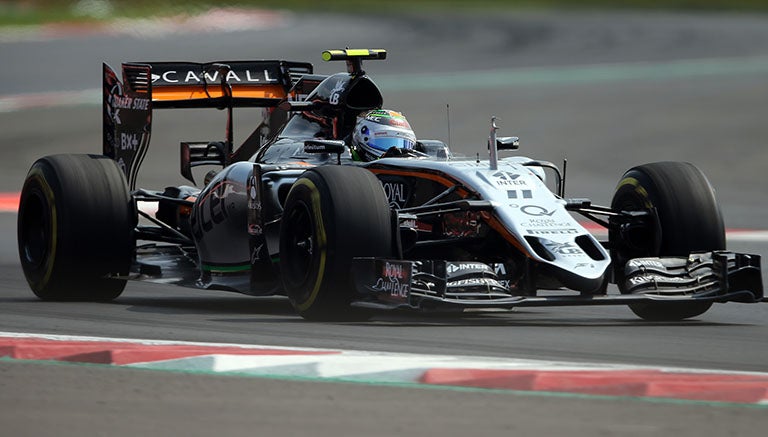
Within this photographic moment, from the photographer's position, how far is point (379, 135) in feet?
37.1

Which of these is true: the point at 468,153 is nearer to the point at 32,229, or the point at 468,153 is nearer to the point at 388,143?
the point at 32,229

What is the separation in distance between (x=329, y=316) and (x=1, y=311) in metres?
2.34

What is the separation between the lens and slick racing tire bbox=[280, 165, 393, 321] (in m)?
9.55

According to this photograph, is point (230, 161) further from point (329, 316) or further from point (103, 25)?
point (103, 25)

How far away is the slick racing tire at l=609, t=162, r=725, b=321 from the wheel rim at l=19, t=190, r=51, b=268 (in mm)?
4234

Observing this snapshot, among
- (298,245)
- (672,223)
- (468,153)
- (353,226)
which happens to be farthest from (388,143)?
(468,153)

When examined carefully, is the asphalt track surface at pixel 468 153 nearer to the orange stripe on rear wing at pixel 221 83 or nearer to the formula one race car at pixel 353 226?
the formula one race car at pixel 353 226

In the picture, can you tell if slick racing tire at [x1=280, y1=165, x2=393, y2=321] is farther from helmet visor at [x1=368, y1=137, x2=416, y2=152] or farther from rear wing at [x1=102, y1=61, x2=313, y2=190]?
rear wing at [x1=102, y1=61, x2=313, y2=190]

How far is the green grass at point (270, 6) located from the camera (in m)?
33.4

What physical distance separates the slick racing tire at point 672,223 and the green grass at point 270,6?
2061 cm

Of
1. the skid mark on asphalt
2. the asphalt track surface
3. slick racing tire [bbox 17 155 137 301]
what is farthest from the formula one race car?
the skid mark on asphalt

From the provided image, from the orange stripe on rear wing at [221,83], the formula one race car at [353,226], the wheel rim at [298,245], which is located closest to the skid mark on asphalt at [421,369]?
the formula one race car at [353,226]

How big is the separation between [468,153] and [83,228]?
14.7m

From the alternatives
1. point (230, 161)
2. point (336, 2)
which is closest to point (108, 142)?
point (230, 161)
